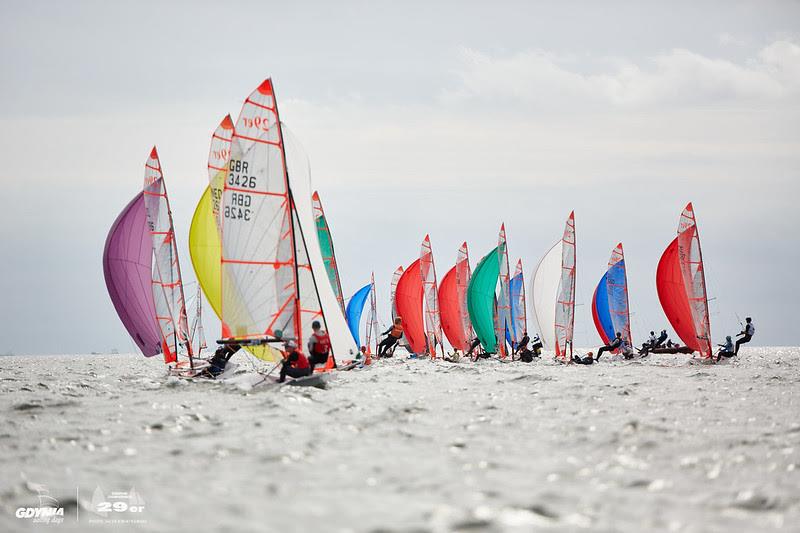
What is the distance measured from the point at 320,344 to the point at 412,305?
25.1 metres

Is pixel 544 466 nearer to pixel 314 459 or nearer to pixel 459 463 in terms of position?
pixel 459 463

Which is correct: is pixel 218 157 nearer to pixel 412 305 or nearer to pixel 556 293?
pixel 556 293

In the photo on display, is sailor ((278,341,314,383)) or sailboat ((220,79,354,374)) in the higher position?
sailboat ((220,79,354,374))

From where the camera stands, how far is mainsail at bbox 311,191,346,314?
27656 mm

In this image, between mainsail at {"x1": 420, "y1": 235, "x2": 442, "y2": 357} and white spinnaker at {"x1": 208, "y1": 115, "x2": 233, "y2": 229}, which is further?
mainsail at {"x1": 420, "y1": 235, "x2": 442, "y2": 357}

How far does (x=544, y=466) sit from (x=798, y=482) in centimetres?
219

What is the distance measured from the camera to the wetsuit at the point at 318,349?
17.8 metres

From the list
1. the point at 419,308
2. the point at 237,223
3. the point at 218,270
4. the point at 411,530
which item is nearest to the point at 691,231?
the point at 419,308

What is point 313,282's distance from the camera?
63.0ft

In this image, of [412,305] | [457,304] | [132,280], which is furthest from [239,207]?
[457,304]

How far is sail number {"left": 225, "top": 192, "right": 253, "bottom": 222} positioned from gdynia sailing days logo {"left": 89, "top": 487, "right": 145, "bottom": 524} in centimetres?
1153

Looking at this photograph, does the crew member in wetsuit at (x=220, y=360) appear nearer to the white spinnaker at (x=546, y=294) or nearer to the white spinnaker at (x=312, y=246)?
the white spinnaker at (x=312, y=246)

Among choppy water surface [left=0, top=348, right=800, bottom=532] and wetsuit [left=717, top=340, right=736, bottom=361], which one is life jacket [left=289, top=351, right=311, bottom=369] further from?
wetsuit [left=717, top=340, right=736, bottom=361]

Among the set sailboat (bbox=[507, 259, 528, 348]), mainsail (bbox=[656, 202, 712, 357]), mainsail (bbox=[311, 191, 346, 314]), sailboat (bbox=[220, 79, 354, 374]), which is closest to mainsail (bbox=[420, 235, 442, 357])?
sailboat (bbox=[507, 259, 528, 348])
